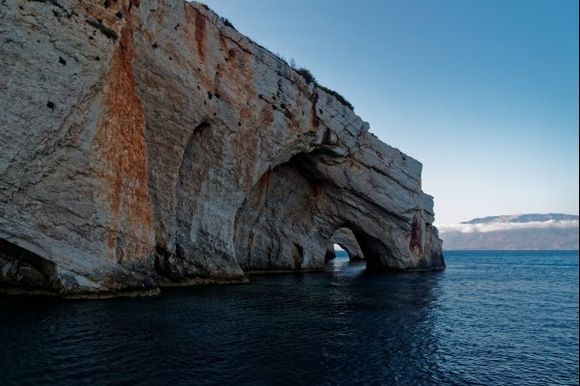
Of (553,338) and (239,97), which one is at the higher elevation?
(239,97)

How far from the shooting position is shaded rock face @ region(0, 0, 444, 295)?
20.5m

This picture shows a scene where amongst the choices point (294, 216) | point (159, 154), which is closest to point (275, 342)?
point (159, 154)

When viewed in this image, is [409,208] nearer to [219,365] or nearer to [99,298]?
[99,298]

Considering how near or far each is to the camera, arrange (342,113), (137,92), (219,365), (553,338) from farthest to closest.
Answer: (342,113) < (137,92) < (553,338) < (219,365)

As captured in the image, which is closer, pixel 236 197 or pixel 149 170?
pixel 149 170

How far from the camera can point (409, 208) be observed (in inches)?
2029

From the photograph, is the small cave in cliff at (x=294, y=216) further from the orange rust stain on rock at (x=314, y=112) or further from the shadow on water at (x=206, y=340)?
the shadow on water at (x=206, y=340)

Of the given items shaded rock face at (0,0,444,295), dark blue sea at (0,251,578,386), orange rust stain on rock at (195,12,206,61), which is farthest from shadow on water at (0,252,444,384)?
orange rust stain on rock at (195,12,206,61)

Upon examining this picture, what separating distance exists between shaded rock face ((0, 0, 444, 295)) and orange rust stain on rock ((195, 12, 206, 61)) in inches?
3.3

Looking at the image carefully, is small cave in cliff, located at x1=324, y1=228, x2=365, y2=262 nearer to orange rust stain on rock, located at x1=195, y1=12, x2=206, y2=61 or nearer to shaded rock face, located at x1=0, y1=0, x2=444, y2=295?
shaded rock face, located at x1=0, y1=0, x2=444, y2=295

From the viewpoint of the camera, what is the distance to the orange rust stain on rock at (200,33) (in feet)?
102

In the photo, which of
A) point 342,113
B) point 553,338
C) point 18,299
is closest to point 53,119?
point 18,299

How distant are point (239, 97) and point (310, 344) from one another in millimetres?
23756

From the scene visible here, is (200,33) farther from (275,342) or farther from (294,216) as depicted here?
(294,216)
